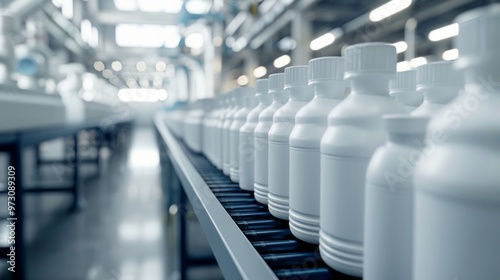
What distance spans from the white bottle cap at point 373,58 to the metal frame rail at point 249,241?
0.21 metres

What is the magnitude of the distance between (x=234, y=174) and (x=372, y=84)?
0.51 m

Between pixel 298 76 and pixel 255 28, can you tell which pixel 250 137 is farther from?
pixel 255 28

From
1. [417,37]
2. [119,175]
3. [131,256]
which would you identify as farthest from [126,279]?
[417,37]

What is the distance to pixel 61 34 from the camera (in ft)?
20.0

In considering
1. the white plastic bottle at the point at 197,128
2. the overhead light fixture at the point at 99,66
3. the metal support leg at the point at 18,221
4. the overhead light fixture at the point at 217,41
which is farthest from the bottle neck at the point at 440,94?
the overhead light fixture at the point at 99,66

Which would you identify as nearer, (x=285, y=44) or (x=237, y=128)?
(x=237, y=128)

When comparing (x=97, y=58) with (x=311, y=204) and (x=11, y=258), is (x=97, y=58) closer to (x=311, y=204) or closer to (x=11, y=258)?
(x=11, y=258)

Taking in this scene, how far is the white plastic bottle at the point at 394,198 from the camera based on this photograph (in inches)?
12.3

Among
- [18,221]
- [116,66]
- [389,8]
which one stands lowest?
[18,221]

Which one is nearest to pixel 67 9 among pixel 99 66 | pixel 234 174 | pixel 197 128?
pixel 99 66

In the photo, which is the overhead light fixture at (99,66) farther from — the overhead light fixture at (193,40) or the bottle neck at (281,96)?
the bottle neck at (281,96)

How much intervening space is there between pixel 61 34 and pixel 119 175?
273cm

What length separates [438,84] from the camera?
385 mm

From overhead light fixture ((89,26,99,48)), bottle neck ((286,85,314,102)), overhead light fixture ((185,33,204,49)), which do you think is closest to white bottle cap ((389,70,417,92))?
bottle neck ((286,85,314,102))
